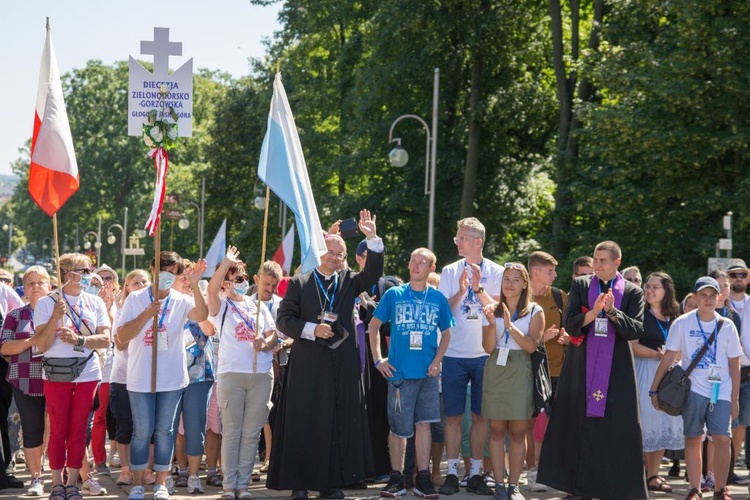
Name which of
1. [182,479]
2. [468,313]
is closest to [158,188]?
[182,479]

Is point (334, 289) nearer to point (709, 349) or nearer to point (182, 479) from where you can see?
point (182, 479)

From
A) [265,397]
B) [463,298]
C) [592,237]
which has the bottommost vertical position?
[265,397]

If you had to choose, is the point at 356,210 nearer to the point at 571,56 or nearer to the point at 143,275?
the point at 571,56

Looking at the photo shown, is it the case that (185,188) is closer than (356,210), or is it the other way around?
(356,210)

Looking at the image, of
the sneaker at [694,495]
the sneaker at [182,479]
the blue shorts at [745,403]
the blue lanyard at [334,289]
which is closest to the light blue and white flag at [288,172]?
the blue lanyard at [334,289]

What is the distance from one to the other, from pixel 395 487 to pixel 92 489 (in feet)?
8.20

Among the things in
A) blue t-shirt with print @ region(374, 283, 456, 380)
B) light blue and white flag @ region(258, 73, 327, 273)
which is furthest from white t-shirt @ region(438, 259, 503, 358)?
light blue and white flag @ region(258, 73, 327, 273)

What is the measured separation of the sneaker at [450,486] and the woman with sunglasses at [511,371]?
0.54 m

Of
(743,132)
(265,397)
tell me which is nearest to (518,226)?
(743,132)

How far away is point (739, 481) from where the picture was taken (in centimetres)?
1078

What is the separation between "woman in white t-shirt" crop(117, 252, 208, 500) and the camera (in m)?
8.55

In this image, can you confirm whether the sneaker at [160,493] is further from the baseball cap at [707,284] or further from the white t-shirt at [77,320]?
the baseball cap at [707,284]

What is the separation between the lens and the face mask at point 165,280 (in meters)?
8.96

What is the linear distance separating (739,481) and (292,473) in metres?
4.75
